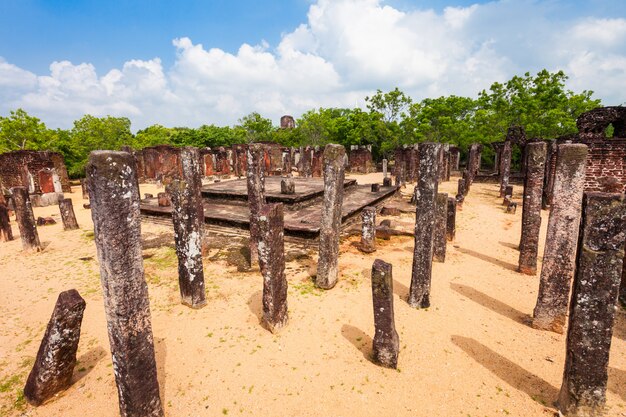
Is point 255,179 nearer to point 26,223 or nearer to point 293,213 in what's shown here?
point 293,213

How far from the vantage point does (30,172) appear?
17250 millimetres

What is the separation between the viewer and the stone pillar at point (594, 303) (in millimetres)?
3256

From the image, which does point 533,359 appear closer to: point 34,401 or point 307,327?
point 307,327

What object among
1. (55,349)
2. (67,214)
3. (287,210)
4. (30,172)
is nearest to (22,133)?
(30,172)

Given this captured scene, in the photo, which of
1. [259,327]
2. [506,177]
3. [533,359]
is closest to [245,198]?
[259,327]

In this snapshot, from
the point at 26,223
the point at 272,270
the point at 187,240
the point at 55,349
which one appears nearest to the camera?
the point at 55,349

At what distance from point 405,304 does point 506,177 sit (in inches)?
573

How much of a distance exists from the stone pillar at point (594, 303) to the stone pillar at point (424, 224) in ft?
7.83

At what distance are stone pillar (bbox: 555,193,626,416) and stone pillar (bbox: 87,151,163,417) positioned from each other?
4.68 m

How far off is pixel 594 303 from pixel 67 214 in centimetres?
1487

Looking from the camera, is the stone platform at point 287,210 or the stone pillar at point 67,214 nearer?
the stone platform at point 287,210

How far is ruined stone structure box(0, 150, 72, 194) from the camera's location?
1730cm

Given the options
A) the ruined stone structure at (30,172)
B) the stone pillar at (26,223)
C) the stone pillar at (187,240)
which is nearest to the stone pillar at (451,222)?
the stone pillar at (187,240)

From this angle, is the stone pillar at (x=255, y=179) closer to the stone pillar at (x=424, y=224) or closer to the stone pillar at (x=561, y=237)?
the stone pillar at (x=424, y=224)
